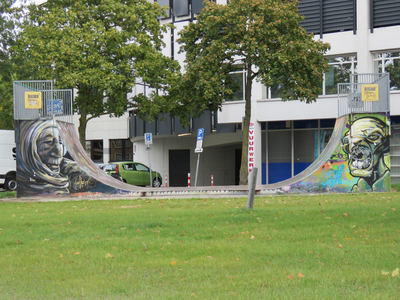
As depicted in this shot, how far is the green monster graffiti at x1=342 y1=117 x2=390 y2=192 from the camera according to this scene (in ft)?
61.4

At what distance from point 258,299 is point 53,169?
16029 mm

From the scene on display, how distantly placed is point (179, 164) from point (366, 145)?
17.9m

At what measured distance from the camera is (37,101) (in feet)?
62.5

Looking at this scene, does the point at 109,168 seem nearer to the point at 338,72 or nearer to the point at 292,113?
the point at 292,113

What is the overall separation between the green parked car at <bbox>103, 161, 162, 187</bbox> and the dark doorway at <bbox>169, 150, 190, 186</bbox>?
12.2 feet

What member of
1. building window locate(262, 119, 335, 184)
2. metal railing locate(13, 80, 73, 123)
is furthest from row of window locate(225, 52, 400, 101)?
metal railing locate(13, 80, 73, 123)

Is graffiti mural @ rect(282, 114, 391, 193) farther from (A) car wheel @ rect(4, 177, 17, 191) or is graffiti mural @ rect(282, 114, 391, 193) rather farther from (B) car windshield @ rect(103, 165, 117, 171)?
(A) car wheel @ rect(4, 177, 17, 191)

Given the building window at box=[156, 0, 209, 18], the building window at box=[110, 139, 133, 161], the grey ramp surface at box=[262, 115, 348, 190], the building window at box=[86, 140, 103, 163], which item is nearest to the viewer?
the grey ramp surface at box=[262, 115, 348, 190]

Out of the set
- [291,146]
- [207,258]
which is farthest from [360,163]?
[207,258]

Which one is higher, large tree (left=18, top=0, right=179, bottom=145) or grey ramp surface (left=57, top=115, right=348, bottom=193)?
large tree (left=18, top=0, right=179, bottom=145)

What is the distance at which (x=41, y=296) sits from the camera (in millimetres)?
4422

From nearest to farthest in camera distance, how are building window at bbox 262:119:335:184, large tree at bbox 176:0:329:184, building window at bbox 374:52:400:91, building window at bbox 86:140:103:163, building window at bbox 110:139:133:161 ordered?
large tree at bbox 176:0:329:184 → building window at bbox 374:52:400:91 → building window at bbox 262:119:335:184 → building window at bbox 110:139:133:161 → building window at bbox 86:140:103:163

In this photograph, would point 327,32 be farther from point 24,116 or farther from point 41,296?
point 41,296

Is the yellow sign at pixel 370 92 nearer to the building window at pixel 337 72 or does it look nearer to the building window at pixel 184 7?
the building window at pixel 337 72
